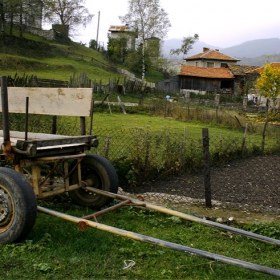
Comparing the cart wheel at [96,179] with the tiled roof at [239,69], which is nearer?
the cart wheel at [96,179]

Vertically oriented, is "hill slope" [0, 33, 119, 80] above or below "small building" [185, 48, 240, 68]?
below

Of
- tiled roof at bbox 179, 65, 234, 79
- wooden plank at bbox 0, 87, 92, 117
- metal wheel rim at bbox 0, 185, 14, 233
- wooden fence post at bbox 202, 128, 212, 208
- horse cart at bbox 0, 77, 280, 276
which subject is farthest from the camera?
tiled roof at bbox 179, 65, 234, 79

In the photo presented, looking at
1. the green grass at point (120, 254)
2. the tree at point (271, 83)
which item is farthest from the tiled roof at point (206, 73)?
the green grass at point (120, 254)

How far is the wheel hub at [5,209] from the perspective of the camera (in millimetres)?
3553

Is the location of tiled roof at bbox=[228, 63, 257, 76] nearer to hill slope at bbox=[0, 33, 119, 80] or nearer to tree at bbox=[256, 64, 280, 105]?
hill slope at bbox=[0, 33, 119, 80]

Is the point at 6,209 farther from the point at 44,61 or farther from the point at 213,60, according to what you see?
the point at 213,60

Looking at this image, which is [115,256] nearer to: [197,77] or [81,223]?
[81,223]

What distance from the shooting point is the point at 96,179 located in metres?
4.74

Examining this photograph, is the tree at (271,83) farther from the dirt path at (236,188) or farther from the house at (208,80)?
the dirt path at (236,188)

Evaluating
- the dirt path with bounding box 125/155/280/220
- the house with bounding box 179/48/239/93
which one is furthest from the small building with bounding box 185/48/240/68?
the dirt path with bounding box 125/155/280/220

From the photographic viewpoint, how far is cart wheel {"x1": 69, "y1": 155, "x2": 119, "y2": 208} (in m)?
4.57

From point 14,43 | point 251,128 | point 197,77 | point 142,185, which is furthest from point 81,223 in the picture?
point 197,77

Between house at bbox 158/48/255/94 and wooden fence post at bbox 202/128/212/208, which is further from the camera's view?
house at bbox 158/48/255/94

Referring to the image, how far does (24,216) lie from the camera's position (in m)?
3.41
